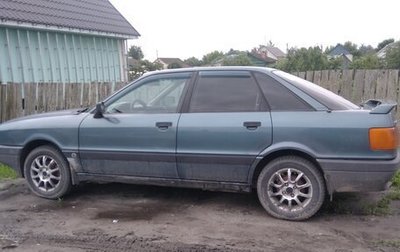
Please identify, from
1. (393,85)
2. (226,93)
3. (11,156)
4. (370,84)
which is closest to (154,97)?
(226,93)

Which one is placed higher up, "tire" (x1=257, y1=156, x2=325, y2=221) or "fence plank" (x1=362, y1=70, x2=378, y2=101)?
"fence plank" (x1=362, y1=70, x2=378, y2=101)

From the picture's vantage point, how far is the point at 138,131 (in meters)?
5.50

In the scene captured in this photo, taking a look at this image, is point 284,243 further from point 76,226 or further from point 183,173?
point 76,226

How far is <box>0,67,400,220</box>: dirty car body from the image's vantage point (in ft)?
15.6

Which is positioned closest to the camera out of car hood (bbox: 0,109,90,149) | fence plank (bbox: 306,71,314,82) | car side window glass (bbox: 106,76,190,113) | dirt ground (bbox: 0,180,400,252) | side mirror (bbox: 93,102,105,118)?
dirt ground (bbox: 0,180,400,252)

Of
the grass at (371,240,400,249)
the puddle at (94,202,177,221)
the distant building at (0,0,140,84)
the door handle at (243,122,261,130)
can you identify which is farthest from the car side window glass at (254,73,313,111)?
the distant building at (0,0,140,84)

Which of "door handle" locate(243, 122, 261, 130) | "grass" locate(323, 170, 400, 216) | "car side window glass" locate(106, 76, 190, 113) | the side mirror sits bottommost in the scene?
"grass" locate(323, 170, 400, 216)

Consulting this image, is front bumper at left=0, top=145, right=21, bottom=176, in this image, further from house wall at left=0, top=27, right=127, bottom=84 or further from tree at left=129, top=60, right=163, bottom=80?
tree at left=129, top=60, right=163, bottom=80

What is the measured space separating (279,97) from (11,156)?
12.3 ft

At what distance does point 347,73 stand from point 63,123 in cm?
496

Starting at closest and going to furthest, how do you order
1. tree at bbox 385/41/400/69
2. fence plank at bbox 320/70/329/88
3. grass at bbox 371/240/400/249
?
grass at bbox 371/240/400/249
fence plank at bbox 320/70/329/88
tree at bbox 385/41/400/69

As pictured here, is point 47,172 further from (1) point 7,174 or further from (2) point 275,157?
(2) point 275,157

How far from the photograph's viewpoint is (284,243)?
4367 mm

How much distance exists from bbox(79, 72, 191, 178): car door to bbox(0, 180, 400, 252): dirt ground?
0.50 meters
